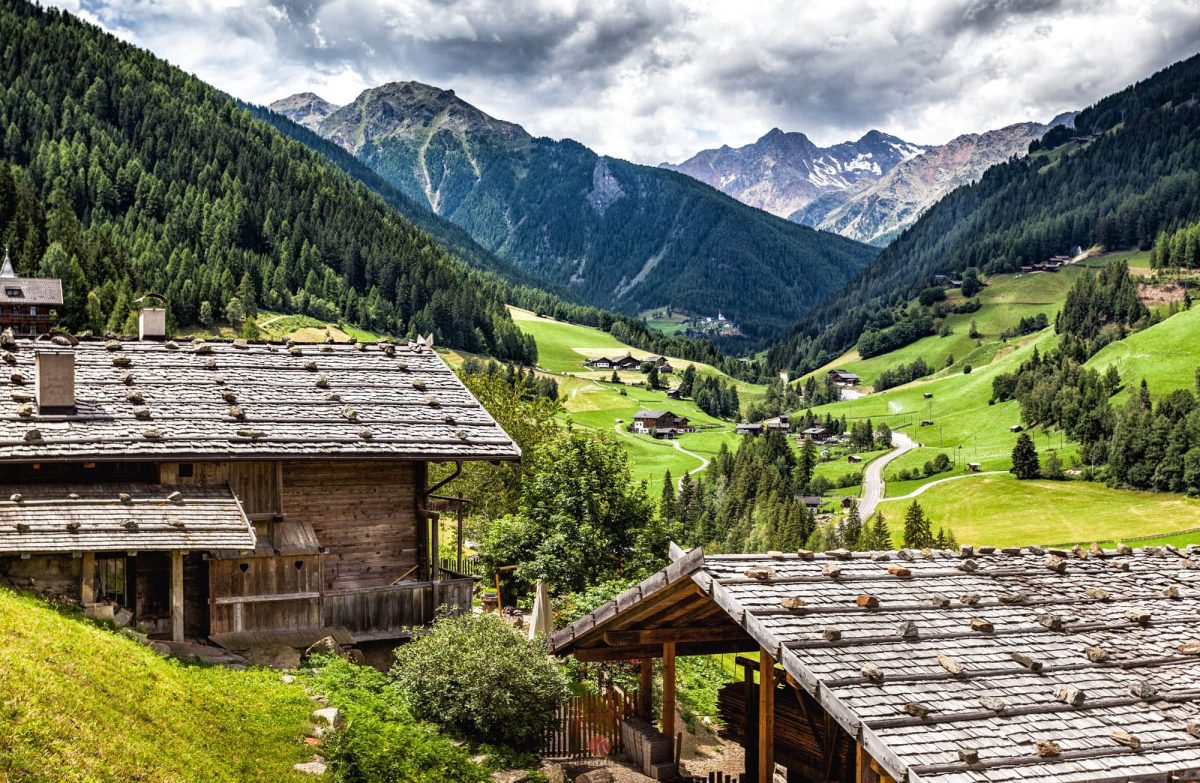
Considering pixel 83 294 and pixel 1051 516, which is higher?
pixel 83 294

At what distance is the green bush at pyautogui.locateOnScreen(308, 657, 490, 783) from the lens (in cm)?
1557

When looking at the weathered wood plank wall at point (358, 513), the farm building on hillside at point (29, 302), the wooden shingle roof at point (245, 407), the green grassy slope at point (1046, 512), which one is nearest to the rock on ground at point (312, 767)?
the wooden shingle roof at point (245, 407)

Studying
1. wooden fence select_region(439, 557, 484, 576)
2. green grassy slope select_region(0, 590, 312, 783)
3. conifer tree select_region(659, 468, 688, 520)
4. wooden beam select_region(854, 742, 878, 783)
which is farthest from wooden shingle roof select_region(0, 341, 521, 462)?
conifer tree select_region(659, 468, 688, 520)

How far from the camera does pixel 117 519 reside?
71.6ft

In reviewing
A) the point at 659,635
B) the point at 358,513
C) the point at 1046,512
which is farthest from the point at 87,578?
the point at 1046,512

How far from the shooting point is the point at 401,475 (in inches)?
1115

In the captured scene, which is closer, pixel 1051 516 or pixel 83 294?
pixel 83 294

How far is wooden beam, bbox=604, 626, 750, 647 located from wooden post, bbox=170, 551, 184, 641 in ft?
35.6

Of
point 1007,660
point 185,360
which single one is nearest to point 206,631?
point 185,360

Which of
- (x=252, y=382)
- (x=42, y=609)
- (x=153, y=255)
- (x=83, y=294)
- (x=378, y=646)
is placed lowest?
(x=378, y=646)

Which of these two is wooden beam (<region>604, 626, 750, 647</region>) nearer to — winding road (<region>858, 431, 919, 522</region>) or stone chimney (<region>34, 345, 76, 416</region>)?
stone chimney (<region>34, 345, 76, 416</region>)

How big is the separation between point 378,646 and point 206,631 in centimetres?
433

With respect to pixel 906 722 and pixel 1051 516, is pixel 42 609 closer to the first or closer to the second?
pixel 906 722

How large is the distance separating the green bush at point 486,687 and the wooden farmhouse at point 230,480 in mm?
5208
